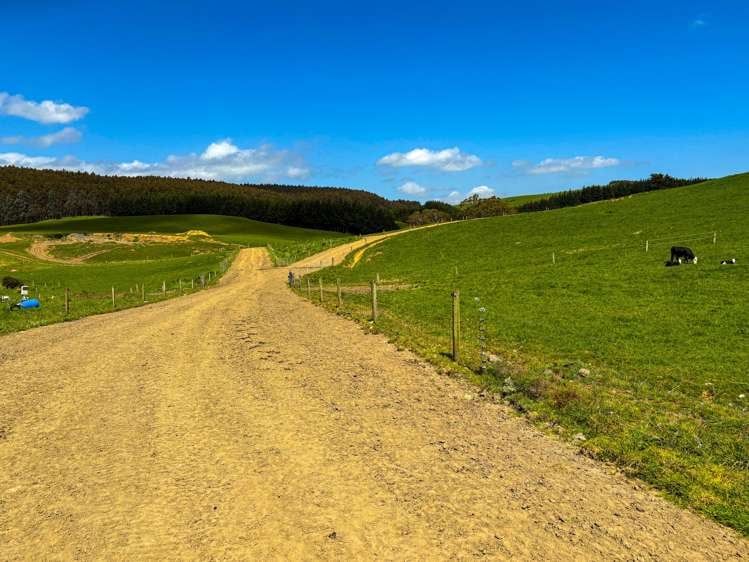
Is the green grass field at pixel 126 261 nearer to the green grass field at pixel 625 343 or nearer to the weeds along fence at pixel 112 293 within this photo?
the weeds along fence at pixel 112 293

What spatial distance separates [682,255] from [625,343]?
2379 cm

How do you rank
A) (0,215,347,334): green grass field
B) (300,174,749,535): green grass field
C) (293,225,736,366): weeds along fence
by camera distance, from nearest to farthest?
(300,174,749,535): green grass field → (293,225,736,366): weeds along fence → (0,215,347,334): green grass field

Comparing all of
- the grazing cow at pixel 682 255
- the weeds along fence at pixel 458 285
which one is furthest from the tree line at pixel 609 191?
the grazing cow at pixel 682 255

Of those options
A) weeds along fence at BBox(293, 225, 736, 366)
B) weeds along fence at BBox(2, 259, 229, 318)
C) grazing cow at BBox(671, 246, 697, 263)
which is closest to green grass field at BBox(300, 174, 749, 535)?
weeds along fence at BBox(293, 225, 736, 366)

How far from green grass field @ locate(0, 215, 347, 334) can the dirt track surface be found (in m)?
19.3

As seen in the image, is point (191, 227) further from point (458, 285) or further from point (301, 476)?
point (301, 476)

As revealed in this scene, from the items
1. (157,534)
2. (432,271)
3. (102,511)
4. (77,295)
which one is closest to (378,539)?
(157,534)

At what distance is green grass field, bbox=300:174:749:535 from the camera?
896 cm

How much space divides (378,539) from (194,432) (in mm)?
5533

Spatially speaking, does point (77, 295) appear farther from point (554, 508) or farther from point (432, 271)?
point (554, 508)

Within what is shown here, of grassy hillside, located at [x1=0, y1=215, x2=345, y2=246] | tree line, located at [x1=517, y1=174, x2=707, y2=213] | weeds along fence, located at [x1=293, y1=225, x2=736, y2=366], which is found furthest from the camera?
grassy hillside, located at [x1=0, y1=215, x2=345, y2=246]

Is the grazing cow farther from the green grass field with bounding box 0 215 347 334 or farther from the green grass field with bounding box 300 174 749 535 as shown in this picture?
the green grass field with bounding box 0 215 347 334

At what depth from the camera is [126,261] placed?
102 m

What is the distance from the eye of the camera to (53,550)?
21.2 ft
